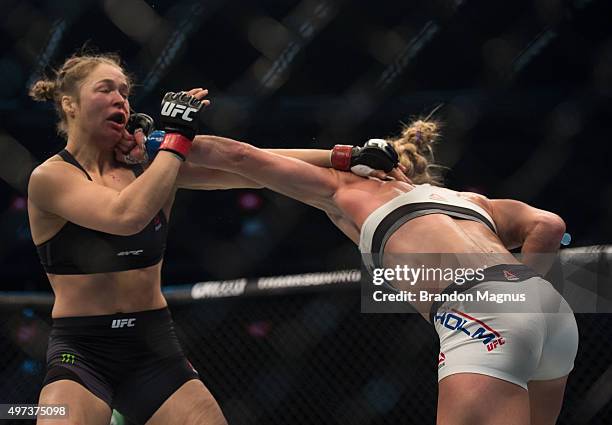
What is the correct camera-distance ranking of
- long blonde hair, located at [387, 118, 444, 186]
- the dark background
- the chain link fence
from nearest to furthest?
1. long blonde hair, located at [387, 118, 444, 186]
2. the chain link fence
3. the dark background

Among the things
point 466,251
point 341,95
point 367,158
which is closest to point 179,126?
point 367,158

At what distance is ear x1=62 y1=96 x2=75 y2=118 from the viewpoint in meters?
2.20

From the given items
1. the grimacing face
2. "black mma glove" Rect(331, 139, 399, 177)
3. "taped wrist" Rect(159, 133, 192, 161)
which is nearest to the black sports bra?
the grimacing face

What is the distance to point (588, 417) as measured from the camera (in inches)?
107

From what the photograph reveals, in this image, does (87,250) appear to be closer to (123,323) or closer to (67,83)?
(123,323)

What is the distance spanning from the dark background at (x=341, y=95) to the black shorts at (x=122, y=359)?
1556 mm

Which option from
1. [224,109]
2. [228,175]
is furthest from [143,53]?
[228,175]

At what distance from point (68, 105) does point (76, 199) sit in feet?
1.14

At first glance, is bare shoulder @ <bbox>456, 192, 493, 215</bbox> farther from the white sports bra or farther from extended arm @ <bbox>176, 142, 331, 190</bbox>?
extended arm @ <bbox>176, 142, 331, 190</bbox>

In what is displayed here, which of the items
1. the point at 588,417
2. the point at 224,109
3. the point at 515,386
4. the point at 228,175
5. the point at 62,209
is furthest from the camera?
the point at 224,109

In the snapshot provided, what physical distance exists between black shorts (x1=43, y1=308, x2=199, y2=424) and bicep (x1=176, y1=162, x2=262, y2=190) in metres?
0.35

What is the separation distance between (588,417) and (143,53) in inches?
89.6

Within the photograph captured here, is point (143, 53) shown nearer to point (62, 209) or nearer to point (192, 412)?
point (62, 209)

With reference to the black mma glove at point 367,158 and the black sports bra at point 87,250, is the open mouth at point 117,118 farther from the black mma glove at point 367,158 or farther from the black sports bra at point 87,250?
the black mma glove at point 367,158
